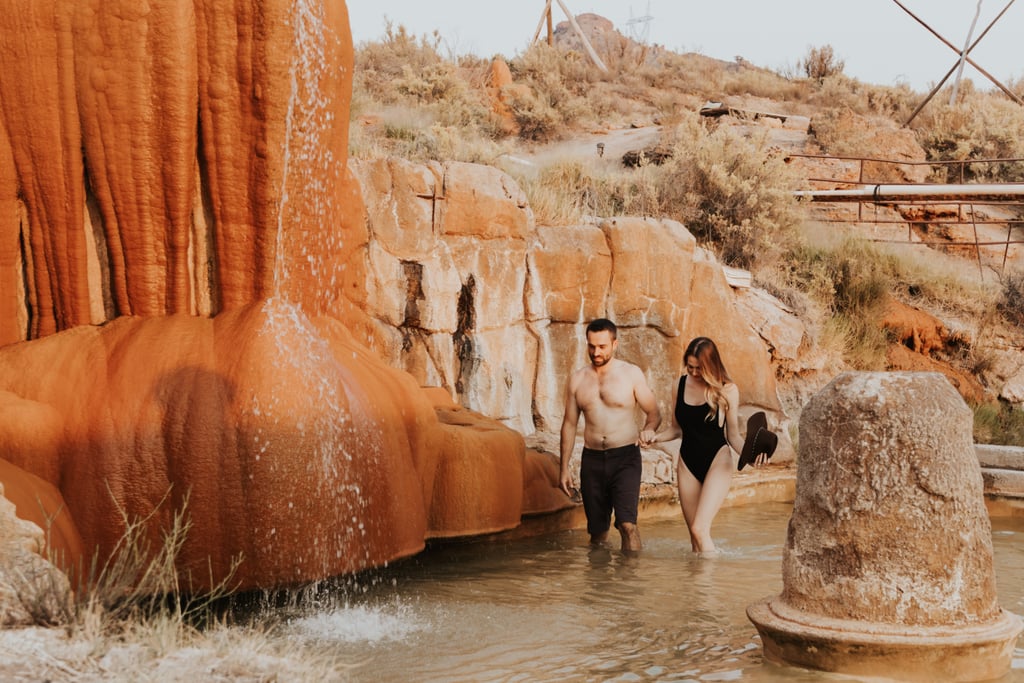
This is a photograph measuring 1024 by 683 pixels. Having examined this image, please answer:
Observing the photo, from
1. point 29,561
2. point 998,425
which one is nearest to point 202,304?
point 29,561

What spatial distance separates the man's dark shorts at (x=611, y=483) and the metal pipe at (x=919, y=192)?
31.5 ft

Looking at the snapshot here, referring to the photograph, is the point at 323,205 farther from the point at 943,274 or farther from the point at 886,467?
the point at 943,274

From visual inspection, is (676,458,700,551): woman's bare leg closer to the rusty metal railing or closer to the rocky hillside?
the rocky hillside

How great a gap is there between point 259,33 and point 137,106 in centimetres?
78

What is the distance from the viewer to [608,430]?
298 inches

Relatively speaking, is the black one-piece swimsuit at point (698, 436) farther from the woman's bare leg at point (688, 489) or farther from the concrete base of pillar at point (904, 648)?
the concrete base of pillar at point (904, 648)

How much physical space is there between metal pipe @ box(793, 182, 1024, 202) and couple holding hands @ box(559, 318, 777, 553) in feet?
31.0

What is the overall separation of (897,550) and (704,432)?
2.86 m

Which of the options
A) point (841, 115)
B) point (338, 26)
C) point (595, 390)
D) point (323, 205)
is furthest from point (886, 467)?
point (841, 115)

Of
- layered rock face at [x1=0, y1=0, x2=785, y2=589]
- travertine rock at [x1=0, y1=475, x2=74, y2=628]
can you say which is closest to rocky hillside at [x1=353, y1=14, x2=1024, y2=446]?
layered rock face at [x1=0, y1=0, x2=785, y2=589]

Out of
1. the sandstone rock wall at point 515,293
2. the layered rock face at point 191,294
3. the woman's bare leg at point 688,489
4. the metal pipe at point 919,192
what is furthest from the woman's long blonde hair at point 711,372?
the metal pipe at point 919,192

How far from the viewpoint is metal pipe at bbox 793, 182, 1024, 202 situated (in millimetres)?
16469

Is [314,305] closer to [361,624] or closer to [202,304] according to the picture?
[202,304]

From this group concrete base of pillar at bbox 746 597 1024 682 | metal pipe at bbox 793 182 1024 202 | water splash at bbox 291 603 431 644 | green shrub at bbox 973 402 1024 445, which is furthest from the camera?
metal pipe at bbox 793 182 1024 202
